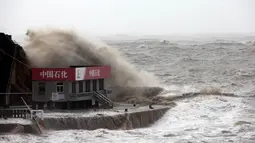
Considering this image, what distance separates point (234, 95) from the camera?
39.0 meters

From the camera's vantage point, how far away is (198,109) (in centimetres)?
3394

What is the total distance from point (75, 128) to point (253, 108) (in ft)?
41.4

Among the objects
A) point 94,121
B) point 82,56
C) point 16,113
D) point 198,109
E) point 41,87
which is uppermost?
point 82,56

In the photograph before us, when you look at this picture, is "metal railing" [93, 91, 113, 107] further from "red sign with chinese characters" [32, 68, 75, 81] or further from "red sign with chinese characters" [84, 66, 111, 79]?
"red sign with chinese characters" [32, 68, 75, 81]

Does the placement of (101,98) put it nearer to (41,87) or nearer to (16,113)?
(41,87)

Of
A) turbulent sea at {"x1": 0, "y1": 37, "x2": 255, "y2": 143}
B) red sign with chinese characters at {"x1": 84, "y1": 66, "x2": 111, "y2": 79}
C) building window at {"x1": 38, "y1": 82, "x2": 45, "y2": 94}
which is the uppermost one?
red sign with chinese characters at {"x1": 84, "y1": 66, "x2": 111, "y2": 79}

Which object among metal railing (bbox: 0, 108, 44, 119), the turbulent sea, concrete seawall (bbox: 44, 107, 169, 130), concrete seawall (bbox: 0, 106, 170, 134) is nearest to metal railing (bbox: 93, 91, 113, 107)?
concrete seawall (bbox: 0, 106, 170, 134)

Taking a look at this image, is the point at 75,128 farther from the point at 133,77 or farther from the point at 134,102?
the point at 133,77

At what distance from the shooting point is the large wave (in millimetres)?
37844

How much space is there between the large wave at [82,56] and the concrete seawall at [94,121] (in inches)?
259

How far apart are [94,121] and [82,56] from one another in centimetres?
1222

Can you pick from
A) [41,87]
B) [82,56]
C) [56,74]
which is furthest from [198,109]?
[82,56]

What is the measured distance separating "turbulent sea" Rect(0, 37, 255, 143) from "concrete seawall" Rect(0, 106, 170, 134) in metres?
0.61

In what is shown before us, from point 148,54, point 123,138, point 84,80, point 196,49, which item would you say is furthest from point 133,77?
point 196,49
